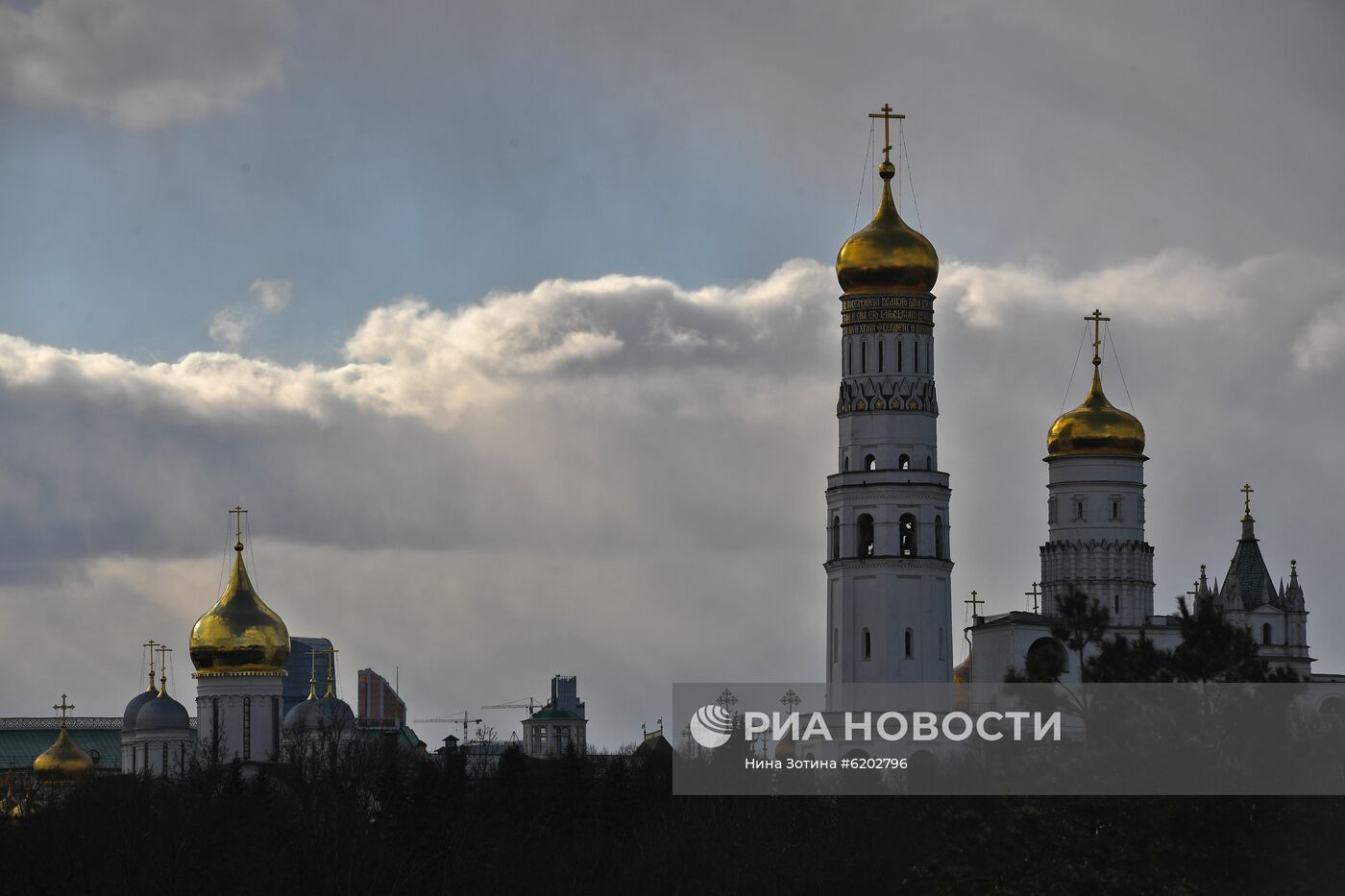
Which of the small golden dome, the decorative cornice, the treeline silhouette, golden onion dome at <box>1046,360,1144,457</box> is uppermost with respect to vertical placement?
golden onion dome at <box>1046,360,1144,457</box>

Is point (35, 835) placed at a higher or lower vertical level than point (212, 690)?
lower

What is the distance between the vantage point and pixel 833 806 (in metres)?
60.8

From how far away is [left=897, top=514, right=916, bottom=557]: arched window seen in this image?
225 feet

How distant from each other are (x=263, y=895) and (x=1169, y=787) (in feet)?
47.5

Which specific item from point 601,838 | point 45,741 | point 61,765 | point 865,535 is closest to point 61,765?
point 61,765

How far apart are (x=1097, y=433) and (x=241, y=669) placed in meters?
25.7

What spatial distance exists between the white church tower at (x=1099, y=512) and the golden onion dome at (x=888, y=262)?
9.76 metres

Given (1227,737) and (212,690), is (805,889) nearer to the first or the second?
(1227,737)

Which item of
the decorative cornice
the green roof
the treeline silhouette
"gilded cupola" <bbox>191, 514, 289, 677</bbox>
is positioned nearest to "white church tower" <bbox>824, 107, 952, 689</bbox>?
the decorative cornice

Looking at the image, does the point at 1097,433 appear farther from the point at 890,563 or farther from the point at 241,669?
the point at 241,669

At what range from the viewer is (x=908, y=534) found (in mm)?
68562

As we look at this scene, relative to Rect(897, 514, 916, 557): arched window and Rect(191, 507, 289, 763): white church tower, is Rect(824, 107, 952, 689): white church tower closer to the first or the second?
Rect(897, 514, 916, 557): arched window

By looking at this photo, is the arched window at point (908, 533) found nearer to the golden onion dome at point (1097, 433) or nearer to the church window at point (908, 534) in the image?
the church window at point (908, 534)

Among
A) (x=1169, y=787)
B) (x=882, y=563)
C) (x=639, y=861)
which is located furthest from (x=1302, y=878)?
(x=882, y=563)
